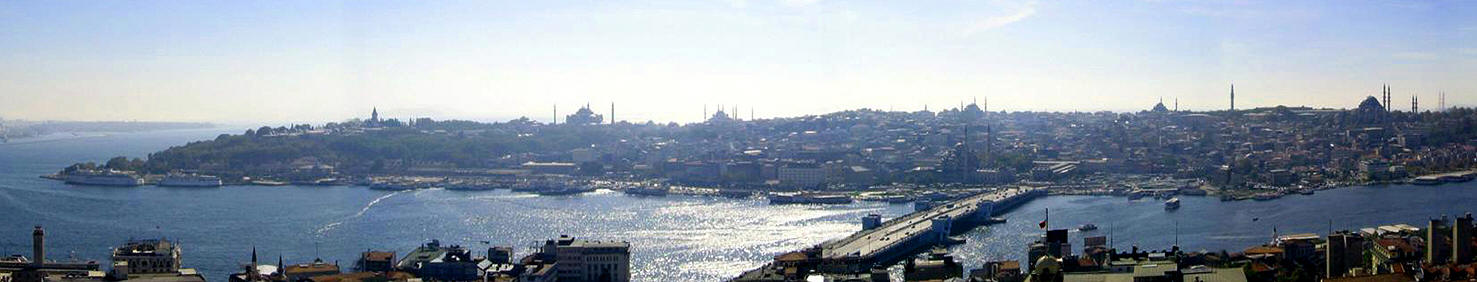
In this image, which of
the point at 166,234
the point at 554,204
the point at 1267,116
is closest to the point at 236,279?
the point at 166,234

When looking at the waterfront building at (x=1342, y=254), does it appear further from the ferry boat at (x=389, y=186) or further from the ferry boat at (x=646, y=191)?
the ferry boat at (x=389, y=186)

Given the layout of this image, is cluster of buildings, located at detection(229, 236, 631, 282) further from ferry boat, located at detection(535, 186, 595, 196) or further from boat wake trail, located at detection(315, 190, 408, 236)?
ferry boat, located at detection(535, 186, 595, 196)

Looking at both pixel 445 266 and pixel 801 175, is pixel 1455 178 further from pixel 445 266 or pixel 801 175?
pixel 445 266

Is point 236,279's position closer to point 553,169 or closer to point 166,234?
point 166,234

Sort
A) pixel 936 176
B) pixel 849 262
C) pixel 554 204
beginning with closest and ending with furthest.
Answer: pixel 849 262
pixel 554 204
pixel 936 176

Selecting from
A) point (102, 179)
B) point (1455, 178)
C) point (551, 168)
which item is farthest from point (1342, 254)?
point (102, 179)
